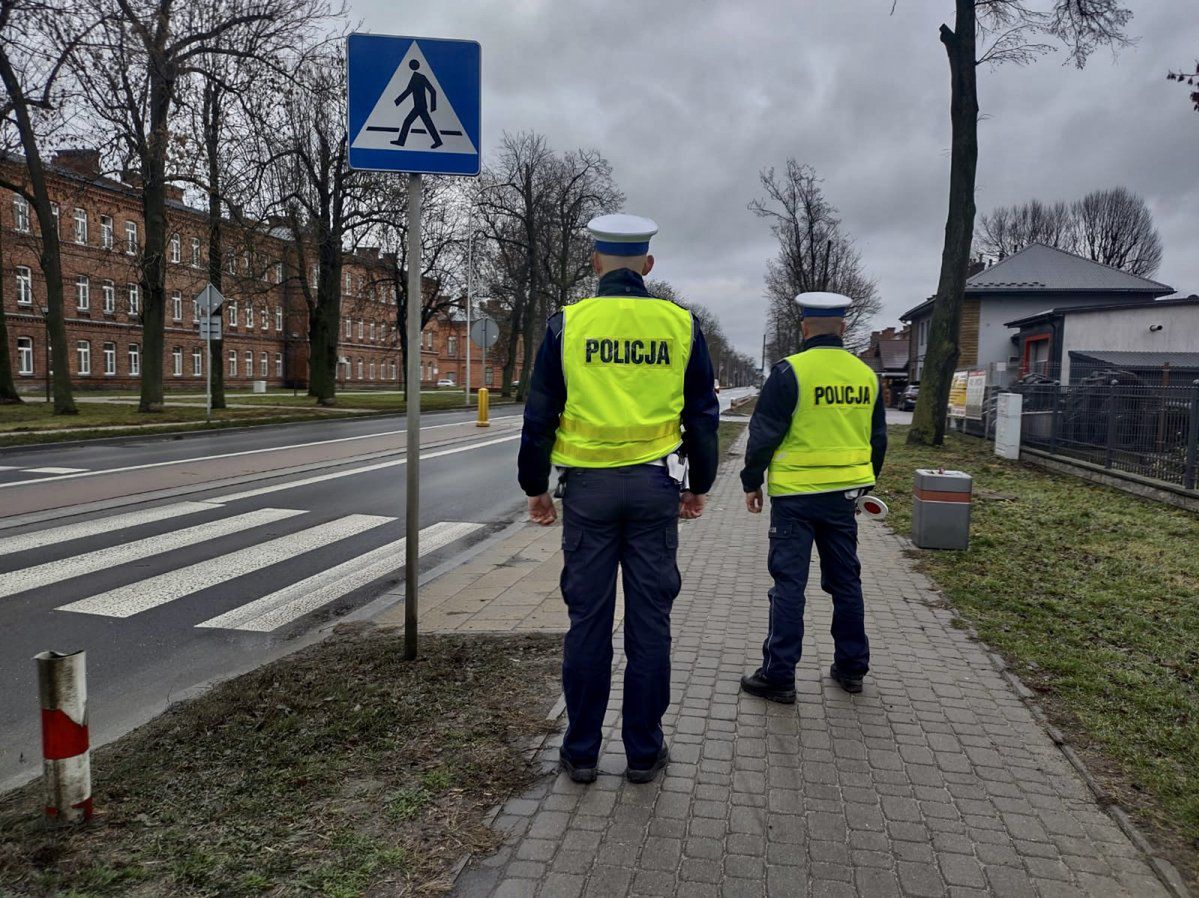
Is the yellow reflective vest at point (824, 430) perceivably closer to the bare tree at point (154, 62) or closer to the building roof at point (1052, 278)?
the bare tree at point (154, 62)

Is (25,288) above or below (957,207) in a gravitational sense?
above

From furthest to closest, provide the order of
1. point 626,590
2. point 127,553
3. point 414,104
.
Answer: point 127,553
point 414,104
point 626,590

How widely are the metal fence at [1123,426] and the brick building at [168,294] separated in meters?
19.7

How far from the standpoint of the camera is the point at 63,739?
298cm

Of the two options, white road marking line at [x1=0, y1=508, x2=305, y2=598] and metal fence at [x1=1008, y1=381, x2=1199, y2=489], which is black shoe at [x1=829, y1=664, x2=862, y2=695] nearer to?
white road marking line at [x1=0, y1=508, x2=305, y2=598]

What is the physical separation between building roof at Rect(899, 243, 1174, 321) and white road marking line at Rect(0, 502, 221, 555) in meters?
35.1

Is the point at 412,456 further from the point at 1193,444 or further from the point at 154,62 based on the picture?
the point at 154,62

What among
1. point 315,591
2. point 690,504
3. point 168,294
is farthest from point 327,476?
point 168,294

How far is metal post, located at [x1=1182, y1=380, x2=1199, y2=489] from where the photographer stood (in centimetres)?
1083

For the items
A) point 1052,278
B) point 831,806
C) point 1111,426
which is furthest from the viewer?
point 1052,278

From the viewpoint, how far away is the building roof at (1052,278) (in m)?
38.4

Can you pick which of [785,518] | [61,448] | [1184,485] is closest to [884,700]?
[785,518]

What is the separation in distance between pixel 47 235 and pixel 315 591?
21167 mm

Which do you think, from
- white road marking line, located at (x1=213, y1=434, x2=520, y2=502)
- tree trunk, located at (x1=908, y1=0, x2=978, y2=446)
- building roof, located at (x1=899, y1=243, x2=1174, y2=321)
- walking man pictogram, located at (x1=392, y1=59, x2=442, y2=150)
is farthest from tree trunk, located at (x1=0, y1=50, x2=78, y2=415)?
building roof, located at (x1=899, y1=243, x2=1174, y2=321)
